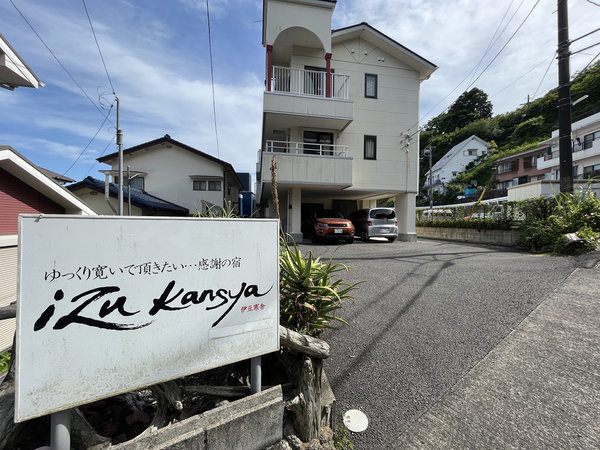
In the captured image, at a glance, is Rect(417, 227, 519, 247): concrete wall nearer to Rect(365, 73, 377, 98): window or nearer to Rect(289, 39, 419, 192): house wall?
Rect(289, 39, 419, 192): house wall

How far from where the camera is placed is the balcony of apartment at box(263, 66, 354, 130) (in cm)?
1048

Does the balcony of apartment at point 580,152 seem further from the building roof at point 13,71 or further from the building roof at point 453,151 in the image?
the building roof at point 13,71

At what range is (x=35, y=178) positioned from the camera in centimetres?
385

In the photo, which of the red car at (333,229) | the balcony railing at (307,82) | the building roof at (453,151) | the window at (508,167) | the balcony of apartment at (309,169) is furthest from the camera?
the building roof at (453,151)

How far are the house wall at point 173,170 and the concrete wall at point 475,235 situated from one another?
13.5 m

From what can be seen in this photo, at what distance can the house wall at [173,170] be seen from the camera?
17469 mm

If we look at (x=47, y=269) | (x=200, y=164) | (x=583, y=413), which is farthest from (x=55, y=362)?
(x=200, y=164)

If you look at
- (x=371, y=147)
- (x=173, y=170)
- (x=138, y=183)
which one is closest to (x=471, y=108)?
(x=371, y=147)

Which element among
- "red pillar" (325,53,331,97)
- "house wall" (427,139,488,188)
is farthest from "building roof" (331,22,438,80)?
"house wall" (427,139,488,188)

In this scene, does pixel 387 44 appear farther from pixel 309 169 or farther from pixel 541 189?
pixel 541 189

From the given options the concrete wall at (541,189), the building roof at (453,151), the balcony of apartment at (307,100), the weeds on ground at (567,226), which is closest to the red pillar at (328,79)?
the balcony of apartment at (307,100)

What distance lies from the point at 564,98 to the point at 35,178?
1301 centimetres

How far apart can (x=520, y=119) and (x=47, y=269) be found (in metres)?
54.2

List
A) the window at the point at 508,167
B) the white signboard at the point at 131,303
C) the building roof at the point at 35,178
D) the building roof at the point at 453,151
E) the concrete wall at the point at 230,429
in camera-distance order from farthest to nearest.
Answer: the building roof at the point at 453,151 < the window at the point at 508,167 < the building roof at the point at 35,178 < the concrete wall at the point at 230,429 < the white signboard at the point at 131,303
